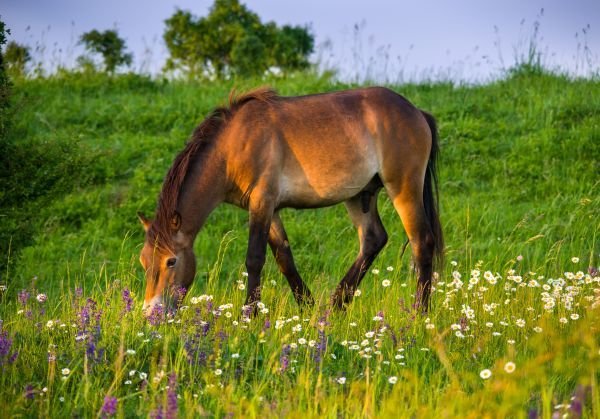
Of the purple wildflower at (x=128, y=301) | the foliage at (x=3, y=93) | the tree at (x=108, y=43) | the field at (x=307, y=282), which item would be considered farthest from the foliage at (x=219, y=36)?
the purple wildflower at (x=128, y=301)

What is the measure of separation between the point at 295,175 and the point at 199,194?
0.83 meters

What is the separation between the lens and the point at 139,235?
9.56 metres

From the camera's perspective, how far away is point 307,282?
8219 millimetres

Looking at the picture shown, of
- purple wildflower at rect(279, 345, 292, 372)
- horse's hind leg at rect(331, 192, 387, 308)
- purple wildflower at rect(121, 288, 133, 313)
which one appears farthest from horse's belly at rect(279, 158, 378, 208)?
purple wildflower at rect(279, 345, 292, 372)

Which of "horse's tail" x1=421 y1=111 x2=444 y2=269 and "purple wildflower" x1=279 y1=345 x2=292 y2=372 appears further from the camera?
"horse's tail" x1=421 y1=111 x2=444 y2=269

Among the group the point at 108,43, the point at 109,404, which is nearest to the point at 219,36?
the point at 108,43

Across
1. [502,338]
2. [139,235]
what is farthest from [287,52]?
[502,338]

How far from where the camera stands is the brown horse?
611cm

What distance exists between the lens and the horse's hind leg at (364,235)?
7004mm

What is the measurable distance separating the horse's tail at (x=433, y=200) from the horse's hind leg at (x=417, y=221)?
0.49ft

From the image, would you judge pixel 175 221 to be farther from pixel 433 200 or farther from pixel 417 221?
pixel 433 200

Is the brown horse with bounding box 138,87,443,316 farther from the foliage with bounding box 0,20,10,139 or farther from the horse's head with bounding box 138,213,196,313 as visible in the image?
the foliage with bounding box 0,20,10,139

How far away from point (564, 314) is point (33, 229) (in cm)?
465

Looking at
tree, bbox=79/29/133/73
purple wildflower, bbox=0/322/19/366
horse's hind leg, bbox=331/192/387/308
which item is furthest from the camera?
tree, bbox=79/29/133/73
